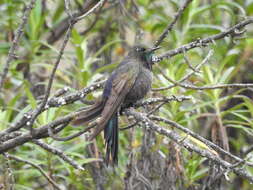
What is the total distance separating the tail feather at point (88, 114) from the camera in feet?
10.2

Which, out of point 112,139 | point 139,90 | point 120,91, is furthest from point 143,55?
point 112,139

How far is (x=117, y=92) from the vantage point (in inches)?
154

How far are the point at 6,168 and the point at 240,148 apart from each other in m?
2.89

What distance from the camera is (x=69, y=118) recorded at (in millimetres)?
3053

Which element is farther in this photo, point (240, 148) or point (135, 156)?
point (240, 148)

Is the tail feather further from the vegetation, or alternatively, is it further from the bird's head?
the bird's head

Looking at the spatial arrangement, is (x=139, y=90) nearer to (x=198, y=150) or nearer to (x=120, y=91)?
(x=120, y=91)

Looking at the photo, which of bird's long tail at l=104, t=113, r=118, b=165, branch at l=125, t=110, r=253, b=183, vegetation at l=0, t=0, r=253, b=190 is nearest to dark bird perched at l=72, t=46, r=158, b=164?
bird's long tail at l=104, t=113, r=118, b=165

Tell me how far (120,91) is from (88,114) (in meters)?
0.74

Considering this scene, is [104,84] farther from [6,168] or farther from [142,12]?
[142,12]

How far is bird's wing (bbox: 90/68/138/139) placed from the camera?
3408 millimetres

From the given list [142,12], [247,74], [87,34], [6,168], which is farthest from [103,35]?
[6,168]

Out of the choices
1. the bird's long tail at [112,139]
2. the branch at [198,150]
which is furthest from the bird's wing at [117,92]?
the branch at [198,150]

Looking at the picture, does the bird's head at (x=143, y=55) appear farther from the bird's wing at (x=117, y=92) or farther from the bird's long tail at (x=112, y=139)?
the bird's long tail at (x=112, y=139)
